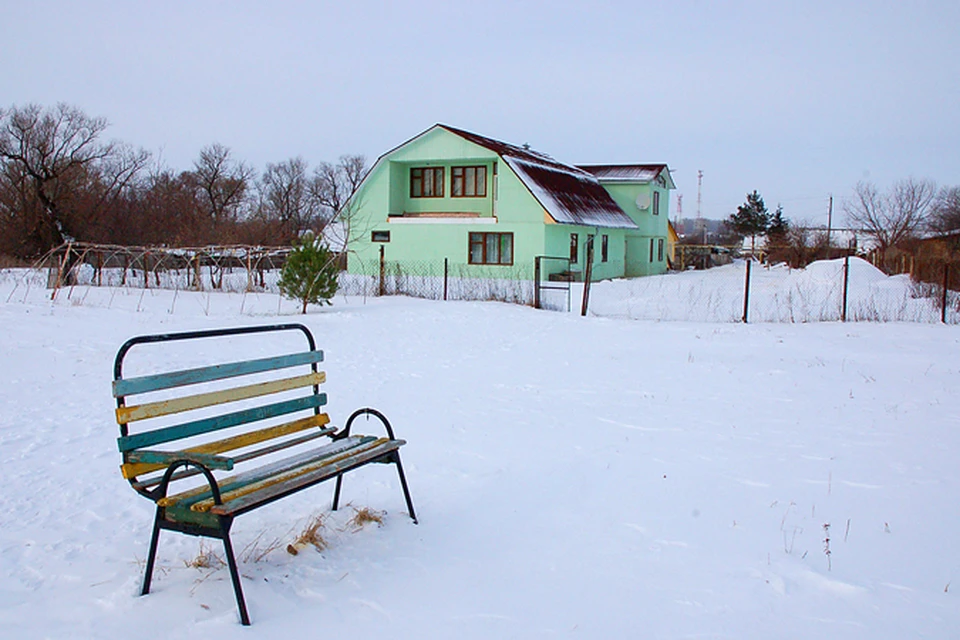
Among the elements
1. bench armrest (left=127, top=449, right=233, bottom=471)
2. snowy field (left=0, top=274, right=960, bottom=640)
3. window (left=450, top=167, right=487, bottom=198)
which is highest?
window (left=450, top=167, right=487, bottom=198)

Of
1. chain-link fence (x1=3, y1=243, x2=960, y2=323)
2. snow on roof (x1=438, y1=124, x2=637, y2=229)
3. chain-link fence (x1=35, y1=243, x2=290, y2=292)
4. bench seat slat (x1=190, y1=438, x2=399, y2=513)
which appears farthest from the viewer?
snow on roof (x1=438, y1=124, x2=637, y2=229)

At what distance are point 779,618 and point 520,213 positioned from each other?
27288 millimetres

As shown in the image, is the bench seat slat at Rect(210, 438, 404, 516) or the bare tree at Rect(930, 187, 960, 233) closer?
the bench seat slat at Rect(210, 438, 404, 516)

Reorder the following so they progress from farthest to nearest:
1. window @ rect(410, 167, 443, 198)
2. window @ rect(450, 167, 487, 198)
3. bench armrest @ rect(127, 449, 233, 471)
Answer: window @ rect(410, 167, 443, 198)
window @ rect(450, 167, 487, 198)
bench armrest @ rect(127, 449, 233, 471)

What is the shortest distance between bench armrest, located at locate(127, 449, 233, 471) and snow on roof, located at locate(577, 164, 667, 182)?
37.9 meters

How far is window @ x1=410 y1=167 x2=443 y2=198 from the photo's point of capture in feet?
109

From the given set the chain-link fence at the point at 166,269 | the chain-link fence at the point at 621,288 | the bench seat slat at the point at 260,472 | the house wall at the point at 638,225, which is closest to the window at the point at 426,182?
the chain-link fence at the point at 621,288

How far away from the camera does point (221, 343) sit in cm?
1148

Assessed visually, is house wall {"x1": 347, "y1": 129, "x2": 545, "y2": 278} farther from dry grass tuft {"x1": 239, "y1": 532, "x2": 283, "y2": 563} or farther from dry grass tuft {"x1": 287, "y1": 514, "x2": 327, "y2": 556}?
dry grass tuft {"x1": 239, "y1": 532, "x2": 283, "y2": 563}

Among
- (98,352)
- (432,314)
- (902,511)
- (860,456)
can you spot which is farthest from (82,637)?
(432,314)

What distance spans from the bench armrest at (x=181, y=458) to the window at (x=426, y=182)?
98.8 feet

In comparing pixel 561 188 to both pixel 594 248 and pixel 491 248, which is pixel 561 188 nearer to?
pixel 594 248

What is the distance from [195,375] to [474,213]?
92.1 feet

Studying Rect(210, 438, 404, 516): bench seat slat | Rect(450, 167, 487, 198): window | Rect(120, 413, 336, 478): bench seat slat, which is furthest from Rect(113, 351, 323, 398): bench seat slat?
A: Rect(450, 167, 487, 198): window
